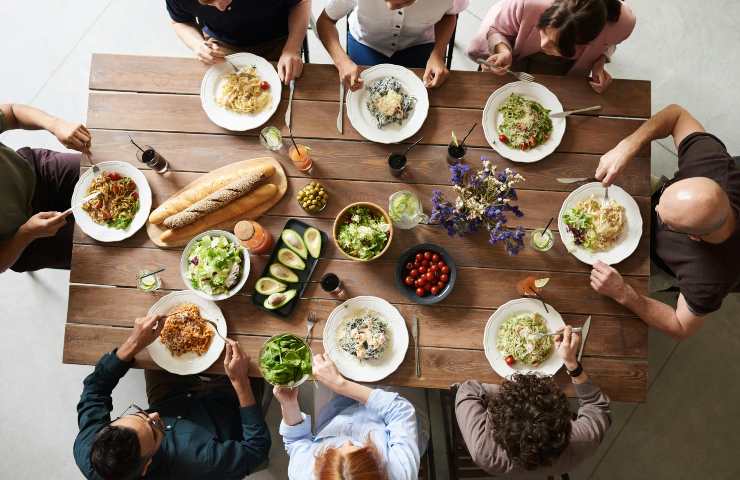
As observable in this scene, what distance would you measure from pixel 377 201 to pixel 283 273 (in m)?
0.53

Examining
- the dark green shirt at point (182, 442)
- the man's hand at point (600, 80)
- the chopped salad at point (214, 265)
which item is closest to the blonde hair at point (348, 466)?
the dark green shirt at point (182, 442)

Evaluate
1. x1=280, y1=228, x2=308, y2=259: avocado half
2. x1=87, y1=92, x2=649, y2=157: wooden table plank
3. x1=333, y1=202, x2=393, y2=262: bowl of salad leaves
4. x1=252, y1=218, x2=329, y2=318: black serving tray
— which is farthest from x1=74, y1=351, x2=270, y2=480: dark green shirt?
x1=87, y1=92, x2=649, y2=157: wooden table plank

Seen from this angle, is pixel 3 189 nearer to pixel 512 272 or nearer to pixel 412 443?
pixel 412 443

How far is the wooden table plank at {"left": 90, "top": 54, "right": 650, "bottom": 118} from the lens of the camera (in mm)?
2305

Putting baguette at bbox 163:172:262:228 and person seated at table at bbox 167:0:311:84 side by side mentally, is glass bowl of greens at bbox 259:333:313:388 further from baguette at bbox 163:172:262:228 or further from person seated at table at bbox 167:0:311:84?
person seated at table at bbox 167:0:311:84

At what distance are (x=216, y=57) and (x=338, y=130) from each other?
2.17 ft

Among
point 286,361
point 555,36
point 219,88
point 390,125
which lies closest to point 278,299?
point 286,361

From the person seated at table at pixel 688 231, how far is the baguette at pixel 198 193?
4.95 ft

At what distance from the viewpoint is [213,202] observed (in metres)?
2.17

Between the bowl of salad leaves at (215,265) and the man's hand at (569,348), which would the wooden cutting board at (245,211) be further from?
the man's hand at (569,348)

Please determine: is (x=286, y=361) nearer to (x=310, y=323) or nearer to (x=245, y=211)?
(x=310, y=323)

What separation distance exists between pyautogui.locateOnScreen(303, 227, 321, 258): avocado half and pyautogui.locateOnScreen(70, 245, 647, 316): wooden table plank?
6 centimetres

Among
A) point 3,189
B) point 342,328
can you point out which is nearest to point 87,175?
point 3,189

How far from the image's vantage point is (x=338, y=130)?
2.30 metres
